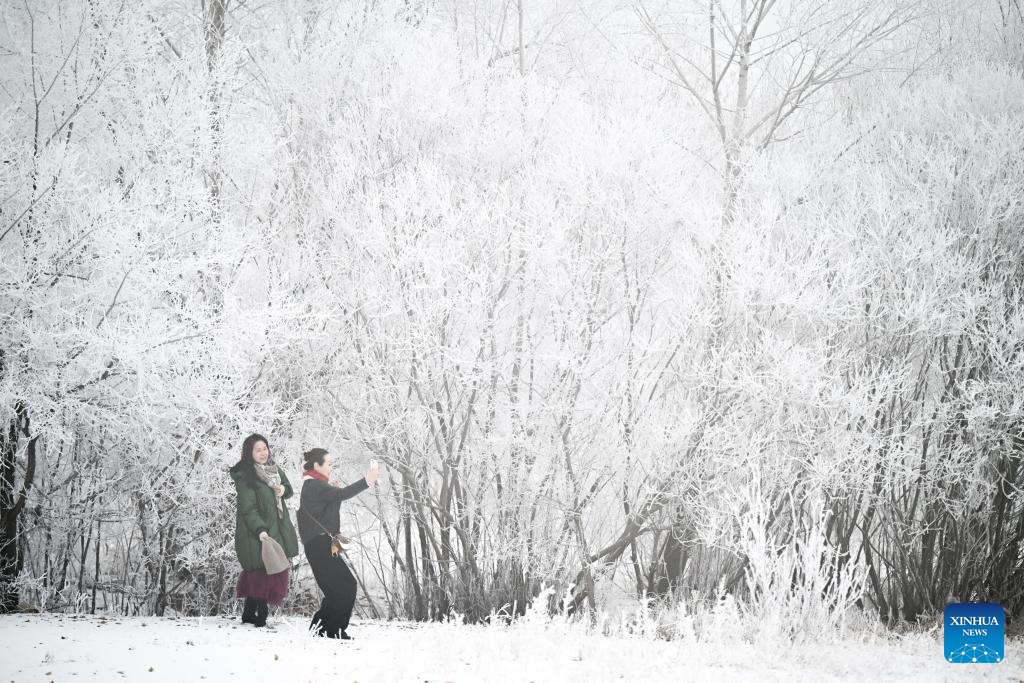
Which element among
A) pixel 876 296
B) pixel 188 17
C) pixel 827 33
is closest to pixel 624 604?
pixel 876 296

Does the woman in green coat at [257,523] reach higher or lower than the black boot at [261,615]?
higher

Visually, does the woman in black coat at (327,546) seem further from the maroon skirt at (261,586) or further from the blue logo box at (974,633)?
the blue logo box at (974,633)

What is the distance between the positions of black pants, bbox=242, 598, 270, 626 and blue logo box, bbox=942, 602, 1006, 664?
4.53m

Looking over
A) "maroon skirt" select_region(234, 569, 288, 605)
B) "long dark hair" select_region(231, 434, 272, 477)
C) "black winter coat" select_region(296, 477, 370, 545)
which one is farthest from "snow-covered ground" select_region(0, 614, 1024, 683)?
"long dark hair" select_region(231, 434, 272, 477)

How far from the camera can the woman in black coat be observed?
16.8 ft

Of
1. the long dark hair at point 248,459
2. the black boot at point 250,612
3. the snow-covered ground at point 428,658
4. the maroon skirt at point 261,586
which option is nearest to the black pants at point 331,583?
the snow-covered ground at point 428,658

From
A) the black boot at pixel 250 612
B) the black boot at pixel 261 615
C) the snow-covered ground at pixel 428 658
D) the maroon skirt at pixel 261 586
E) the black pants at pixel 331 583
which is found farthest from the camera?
the black boot at pixel 250 612

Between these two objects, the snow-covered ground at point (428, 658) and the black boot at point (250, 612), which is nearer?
the snow-covered ground at point (428, 658)

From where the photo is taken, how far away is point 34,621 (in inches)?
231

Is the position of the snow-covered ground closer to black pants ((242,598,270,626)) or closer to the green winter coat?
black pants ((242,598,270,626))

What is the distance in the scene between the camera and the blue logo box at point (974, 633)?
18.2 feet

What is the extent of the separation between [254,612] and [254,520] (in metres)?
1.03

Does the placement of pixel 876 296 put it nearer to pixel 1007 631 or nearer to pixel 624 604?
pixel 1007 631

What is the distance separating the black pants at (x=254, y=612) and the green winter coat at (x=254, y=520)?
0.49 metres
